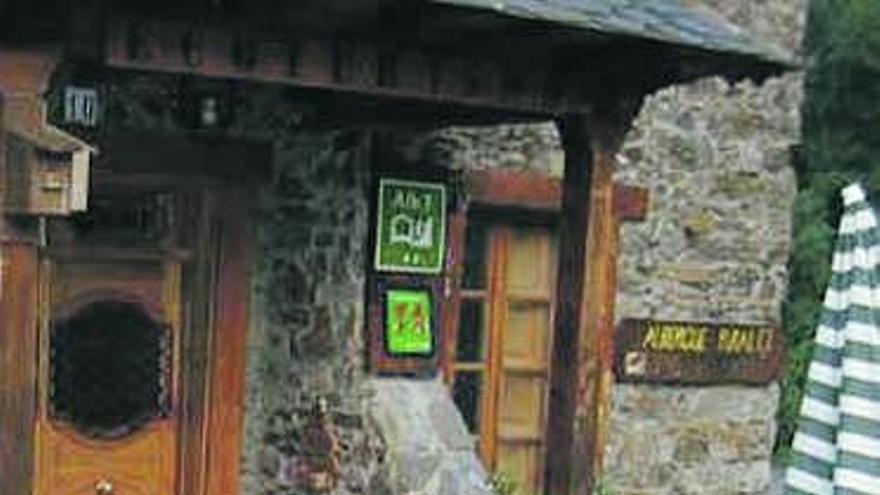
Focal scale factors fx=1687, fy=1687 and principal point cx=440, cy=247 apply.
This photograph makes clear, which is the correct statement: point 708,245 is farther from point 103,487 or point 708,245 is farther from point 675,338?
point 103,487

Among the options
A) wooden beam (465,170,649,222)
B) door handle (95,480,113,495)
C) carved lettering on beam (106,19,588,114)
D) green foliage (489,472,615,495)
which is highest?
carved lettering on beam (106,19,588,114)

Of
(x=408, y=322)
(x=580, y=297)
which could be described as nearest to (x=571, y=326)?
(x=580, y=297)

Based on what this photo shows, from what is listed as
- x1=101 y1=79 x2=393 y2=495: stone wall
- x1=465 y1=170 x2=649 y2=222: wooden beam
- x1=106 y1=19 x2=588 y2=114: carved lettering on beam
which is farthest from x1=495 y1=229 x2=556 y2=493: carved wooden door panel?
x1=106 y1=19 x2=588 y2=114: carved lettering on beam

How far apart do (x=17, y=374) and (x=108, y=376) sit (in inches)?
96.4

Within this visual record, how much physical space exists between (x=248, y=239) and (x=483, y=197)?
51.2 inches

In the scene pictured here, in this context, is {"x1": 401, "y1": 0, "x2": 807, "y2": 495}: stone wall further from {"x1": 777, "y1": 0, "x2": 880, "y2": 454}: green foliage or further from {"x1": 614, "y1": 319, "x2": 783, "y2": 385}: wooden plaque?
{"x1": 777, "y1": 0, "x2": 880, "y2": 454}: green foliage

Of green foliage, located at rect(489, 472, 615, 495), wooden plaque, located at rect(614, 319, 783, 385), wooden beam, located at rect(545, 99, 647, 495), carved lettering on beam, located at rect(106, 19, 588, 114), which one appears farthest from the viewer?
wooden plaque, located at rect(614, 319, 783, 385)

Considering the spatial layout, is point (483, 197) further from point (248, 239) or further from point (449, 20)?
point (449, 20)

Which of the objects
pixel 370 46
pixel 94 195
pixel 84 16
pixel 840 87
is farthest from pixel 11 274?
pixel 840 87

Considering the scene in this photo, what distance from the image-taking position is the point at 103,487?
793 centimetres

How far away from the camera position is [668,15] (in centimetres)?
681

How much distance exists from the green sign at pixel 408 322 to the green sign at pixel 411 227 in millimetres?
131

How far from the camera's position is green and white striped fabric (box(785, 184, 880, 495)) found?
5613mm

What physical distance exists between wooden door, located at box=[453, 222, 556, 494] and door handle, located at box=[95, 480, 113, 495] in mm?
1910
